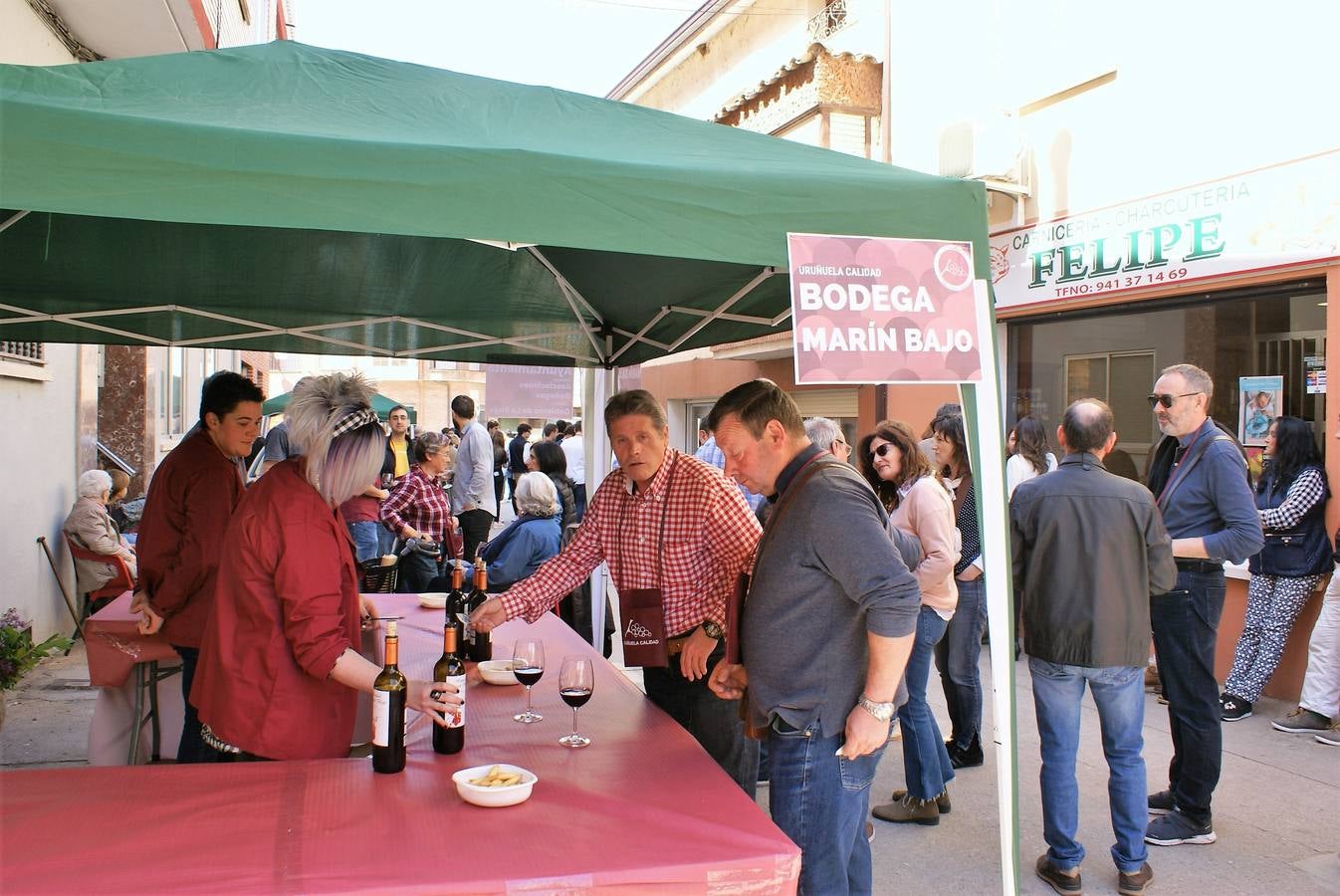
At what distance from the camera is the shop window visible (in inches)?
243

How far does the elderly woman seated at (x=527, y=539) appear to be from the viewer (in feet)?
15.8

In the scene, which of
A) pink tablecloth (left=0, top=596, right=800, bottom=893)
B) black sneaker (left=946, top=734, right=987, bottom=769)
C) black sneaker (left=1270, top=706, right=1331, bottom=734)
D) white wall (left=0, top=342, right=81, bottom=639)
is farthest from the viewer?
white wall (left=0, top=342, right=81, bottom=639)

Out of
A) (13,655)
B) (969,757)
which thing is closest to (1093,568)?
(969,757)

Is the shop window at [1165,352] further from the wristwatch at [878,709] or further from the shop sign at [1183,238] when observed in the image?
the wristwatch at [878,709]

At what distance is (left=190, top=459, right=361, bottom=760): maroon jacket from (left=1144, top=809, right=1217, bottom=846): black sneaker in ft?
11.4

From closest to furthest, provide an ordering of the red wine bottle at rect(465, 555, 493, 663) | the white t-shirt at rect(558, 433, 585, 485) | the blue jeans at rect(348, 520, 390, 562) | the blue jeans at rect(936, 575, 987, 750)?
the red wine bottle at rect(465, 555, 493, 663)
the blue jeans at rect(936, 575, 987, 750)
the blue jeans at rect(348, 520, 390, 562)
the white t-shirt at rect(558, 433, 585, 485)

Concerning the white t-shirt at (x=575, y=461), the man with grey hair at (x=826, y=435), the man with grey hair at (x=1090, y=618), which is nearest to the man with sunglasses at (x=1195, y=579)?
the man with grey hair at (x=1090, y=618)

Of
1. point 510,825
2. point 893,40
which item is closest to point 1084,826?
point 510,825

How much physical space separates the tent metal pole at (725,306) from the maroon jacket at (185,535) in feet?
7.03

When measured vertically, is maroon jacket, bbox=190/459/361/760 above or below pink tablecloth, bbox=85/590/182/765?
above

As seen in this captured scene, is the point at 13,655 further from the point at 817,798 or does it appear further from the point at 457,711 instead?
the point at 817,798

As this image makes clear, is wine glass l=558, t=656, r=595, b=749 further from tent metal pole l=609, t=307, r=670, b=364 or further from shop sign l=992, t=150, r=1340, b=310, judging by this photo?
shop sign l=992, t=150, r=1340, b=310

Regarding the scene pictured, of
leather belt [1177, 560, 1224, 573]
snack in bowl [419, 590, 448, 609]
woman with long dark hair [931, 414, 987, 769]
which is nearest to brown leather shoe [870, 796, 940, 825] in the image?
woman with long dark hair [931, 414, 987, 769]

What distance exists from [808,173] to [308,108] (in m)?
1.30
